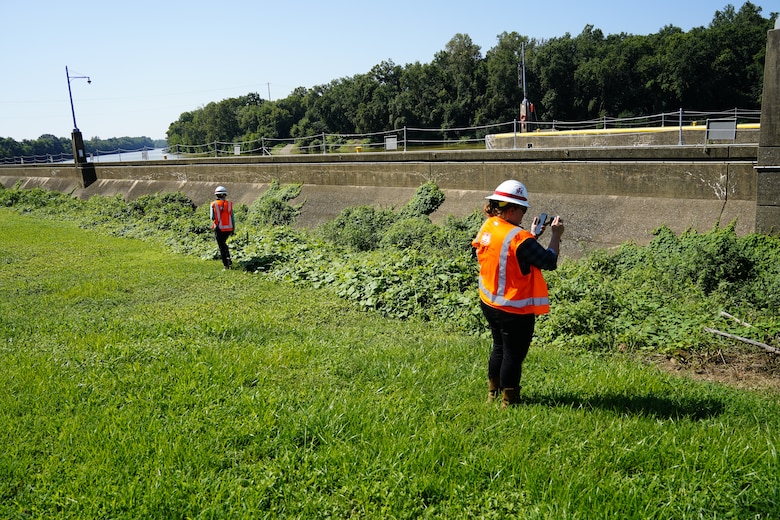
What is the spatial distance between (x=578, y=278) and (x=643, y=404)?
359 centimetres

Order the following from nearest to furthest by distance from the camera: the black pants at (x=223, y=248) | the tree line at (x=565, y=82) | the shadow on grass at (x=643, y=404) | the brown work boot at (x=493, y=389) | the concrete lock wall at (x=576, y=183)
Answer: the shadow on grass at (x=643, y=404) → the brown work boot at (x=493, y=389) → the concrete lock wall at (x=576, y=183) → the black pants at (x=223, y=248) → the tree line at (x=565, y=82)

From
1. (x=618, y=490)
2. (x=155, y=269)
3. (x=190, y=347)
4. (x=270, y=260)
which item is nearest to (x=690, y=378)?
(x=618, y=490)

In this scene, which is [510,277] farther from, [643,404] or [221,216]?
[221,216]

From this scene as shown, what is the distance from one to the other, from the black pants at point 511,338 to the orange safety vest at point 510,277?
0.20ft

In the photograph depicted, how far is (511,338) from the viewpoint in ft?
15.1

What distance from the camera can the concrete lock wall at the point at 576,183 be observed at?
1000 centimetres

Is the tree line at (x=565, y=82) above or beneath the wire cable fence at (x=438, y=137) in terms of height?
above

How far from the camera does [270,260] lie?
38.3 ft

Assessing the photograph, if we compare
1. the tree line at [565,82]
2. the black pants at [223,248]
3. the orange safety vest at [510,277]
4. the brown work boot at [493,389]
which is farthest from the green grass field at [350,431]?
the tree line at [565,82]

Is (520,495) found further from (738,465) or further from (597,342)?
(597,342)

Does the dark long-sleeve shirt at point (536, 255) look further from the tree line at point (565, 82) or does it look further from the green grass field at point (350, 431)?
the tree line at point (565, 82)

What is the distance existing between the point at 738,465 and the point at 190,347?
16.3ft

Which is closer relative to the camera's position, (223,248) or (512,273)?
(512,273)

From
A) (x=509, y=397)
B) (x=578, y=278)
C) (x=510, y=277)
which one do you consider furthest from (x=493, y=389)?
(x=578, y=278)
